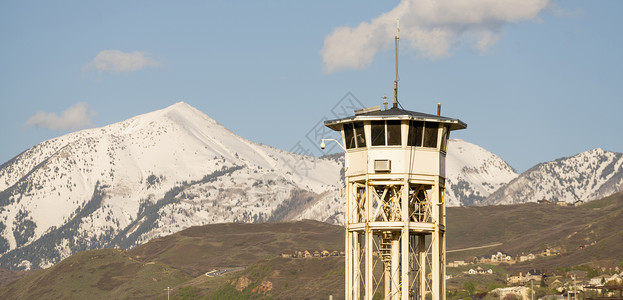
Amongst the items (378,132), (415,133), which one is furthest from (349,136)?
(415,133)

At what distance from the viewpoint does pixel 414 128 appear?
221ft

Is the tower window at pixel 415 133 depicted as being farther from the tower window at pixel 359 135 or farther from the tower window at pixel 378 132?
the tower window at pixel 359 135

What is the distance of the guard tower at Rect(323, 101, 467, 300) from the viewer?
66.2 metres

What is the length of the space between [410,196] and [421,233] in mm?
2462

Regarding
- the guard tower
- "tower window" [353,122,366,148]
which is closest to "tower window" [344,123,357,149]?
the guard tower

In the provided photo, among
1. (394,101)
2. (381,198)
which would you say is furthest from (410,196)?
(394,101)

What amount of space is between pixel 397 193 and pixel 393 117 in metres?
4.67

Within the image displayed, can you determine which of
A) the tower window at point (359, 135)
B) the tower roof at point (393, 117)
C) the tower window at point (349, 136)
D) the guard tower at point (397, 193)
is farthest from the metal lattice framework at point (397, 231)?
the tower roof at point (393, 117)

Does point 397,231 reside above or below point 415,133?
below

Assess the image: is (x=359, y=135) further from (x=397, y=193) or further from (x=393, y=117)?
(x=397, y=193)

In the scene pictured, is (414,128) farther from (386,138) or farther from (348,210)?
(348,210)

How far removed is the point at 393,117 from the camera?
66.4 metres

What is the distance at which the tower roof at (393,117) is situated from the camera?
66.6 meters

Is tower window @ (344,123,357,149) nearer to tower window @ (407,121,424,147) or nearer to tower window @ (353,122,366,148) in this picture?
tower window @ (353,122,366,148)
